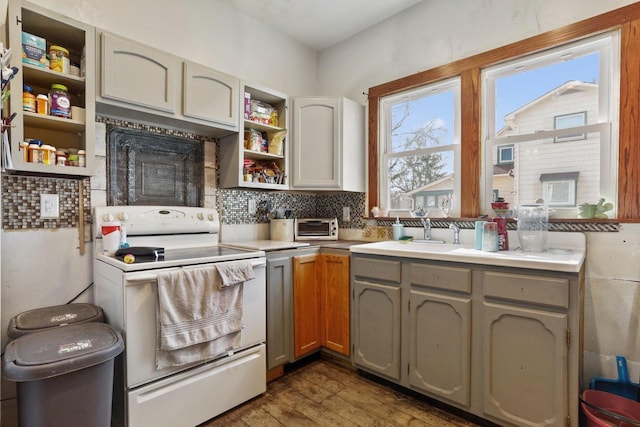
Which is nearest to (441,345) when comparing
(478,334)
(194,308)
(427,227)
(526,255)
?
(478,334)

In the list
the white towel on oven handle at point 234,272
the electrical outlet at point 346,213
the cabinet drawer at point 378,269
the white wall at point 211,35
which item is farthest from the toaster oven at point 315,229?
the white wall at point 211,35

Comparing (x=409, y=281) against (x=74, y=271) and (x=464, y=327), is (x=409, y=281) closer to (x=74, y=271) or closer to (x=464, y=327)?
(x=464, y=327)

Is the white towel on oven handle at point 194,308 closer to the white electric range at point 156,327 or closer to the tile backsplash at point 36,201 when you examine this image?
the white electric range at point 156,327

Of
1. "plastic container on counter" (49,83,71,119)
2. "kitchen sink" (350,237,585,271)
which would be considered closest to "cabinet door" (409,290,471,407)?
"kitchen sink" (350,237,585,271)

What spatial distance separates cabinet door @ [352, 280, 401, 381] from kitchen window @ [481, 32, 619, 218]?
1047mm

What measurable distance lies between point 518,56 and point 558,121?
51 cm

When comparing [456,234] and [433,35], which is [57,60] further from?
[456,234]

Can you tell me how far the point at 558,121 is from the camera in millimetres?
2061

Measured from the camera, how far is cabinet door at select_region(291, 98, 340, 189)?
9.07 ft

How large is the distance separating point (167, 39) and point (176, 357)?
2.09 m

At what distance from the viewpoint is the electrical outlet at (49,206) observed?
1.75m

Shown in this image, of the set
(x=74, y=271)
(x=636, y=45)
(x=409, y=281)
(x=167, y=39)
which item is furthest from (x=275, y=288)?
(x=636, y=45)

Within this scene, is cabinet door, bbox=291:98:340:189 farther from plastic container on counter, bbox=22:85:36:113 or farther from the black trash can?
the black trash can

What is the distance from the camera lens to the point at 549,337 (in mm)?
1505
